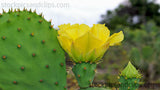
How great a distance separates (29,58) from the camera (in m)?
0.55

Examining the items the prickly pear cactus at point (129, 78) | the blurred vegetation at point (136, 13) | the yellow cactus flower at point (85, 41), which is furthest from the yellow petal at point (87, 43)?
the blurred vegetation at point (136, 13)

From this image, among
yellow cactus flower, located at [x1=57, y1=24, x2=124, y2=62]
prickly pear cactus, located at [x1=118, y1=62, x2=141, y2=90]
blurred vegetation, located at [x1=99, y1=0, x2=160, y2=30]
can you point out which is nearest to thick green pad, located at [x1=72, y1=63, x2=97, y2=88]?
yellow cactus flower, located at [x1=57, y1=24, x2=124, y2=62]

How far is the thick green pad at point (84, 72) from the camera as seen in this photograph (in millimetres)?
506

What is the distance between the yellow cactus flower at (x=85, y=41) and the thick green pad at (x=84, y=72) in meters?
0.02

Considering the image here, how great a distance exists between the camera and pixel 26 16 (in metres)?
0.57

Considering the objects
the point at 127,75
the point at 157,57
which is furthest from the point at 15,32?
the point at 157,57

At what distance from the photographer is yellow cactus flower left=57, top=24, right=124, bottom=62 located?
469 millimetres

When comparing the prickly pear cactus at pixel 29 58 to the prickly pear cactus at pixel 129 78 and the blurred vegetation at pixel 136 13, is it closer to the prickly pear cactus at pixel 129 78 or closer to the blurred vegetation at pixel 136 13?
the prickly pear cactus at pixel 129 78

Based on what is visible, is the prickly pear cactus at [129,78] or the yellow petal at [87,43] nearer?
the yellow petal at [87,43]

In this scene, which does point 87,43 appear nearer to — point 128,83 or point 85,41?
point 85,41

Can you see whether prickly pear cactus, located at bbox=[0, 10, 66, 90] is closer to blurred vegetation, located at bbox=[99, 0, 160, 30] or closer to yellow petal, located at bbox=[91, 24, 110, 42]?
yellow petal, located at bbox=[91, 24, 110, 42]

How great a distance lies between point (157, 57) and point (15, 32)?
4.68 meters

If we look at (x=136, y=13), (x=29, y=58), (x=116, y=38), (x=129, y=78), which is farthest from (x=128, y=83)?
(x=136, y=13)

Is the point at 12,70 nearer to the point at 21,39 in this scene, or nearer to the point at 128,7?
the point at 21,39
